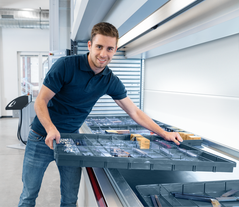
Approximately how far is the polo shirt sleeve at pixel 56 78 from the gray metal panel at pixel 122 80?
130 centimetres

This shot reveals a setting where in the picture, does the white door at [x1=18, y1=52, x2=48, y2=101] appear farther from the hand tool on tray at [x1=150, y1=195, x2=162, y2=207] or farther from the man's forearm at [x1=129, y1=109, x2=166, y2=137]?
the hand tool on tray at [x1=150, y1=195, x2=162, y2=207]

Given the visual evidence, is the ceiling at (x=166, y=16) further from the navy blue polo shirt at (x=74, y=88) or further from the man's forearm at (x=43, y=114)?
the man's forearm at (x=43, y=114)

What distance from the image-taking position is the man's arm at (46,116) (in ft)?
3.42

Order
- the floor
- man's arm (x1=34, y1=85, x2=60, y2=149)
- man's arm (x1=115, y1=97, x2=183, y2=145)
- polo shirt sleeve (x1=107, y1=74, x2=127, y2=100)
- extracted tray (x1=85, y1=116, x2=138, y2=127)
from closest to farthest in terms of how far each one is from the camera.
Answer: man's arm (x1=34, y1=85, x2=60, y2=149), man's arm (x1=115, y1=97, x2=183, y2=145), polo shirt sleeve (x1=107, y1=74, x2=127, y2=100), extracted tray (x1=85, y1=116, x2=138, y2=127), the floor

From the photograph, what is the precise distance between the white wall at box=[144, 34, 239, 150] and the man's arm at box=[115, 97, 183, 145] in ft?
1.47

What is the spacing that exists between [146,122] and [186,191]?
62cm

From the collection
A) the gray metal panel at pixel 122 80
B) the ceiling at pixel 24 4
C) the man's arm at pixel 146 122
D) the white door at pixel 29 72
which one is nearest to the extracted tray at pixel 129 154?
the man's arm at pixel 146 122

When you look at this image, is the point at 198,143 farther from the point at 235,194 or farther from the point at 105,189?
the point at 105,189

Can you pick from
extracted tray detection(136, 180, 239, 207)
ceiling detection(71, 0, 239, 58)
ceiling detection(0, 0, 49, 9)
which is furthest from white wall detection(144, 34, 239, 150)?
ceiling detection(0, 0, 49, 9)

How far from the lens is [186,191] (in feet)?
3.04

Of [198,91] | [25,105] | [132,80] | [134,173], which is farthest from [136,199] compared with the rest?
[25,105]

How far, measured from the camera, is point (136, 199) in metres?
0.81

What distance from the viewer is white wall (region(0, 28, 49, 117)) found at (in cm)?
809

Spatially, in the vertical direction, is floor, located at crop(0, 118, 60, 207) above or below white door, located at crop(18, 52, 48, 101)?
below
